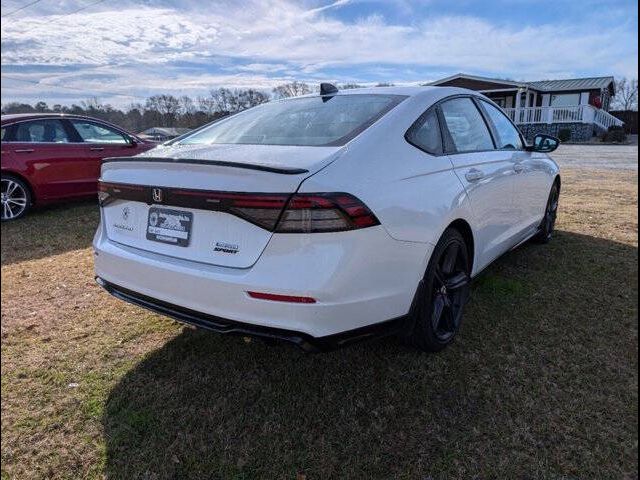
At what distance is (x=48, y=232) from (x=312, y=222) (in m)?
5.40

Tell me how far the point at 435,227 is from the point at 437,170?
344 millimetres

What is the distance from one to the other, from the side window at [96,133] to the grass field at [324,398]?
4446 mm

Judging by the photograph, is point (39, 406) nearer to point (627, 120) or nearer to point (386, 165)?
point (386, 165)

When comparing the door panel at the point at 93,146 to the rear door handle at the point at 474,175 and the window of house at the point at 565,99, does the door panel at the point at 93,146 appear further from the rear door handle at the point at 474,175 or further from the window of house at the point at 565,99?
the window of house at the point at 565,99

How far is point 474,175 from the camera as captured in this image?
3.11 m

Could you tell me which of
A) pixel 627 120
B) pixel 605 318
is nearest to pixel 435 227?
pixel 605 318

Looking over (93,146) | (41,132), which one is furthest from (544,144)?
(41,132)

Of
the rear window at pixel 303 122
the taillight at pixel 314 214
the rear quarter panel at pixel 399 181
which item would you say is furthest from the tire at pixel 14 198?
the taillight at pixel 314 214

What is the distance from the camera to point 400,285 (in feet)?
7.83

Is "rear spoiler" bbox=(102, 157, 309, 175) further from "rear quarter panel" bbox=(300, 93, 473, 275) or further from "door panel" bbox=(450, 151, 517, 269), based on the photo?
"door panel" bbox=(450, 151, 517, 269)

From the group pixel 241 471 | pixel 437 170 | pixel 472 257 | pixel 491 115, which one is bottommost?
pixel 241 471

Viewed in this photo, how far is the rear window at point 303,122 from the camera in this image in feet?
8.55

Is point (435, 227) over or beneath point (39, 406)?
over

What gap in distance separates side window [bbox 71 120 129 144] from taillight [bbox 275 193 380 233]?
267 inches
